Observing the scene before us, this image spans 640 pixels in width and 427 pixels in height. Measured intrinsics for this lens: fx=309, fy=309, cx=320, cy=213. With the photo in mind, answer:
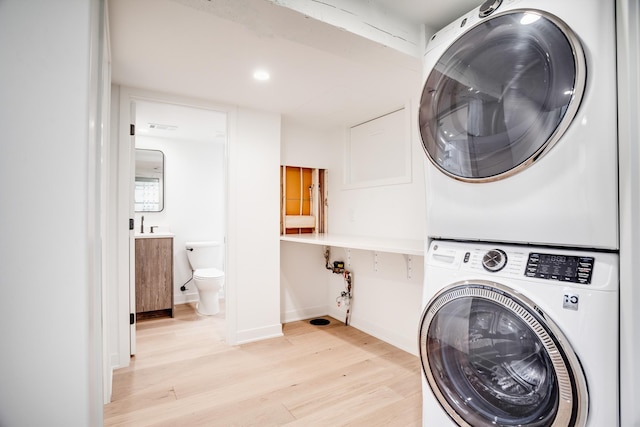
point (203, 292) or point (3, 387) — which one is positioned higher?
point (3, 387)

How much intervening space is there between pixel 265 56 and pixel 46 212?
1524 millimetres

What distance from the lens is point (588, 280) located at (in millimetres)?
846

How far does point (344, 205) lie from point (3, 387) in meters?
2.93

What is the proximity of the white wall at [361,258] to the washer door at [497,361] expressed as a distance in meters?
1.39

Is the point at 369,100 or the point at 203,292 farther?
the point at 203,292

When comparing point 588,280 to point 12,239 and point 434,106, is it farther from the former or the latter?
point 12,239

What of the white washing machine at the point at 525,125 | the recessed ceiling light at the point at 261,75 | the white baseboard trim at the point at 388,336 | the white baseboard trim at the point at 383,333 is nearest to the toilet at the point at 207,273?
the white baseboard trim at the point at 383,333

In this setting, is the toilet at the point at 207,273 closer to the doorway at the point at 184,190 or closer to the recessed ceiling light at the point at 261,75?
the doorway at the point at 184,190

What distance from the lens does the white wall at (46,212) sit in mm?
738

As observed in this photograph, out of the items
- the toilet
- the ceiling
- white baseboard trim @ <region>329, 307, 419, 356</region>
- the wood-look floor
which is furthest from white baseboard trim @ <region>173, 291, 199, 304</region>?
the ceiling

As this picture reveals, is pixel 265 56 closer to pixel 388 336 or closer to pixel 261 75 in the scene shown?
pixel 261 75

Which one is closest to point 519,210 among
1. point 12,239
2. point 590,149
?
point 590,149

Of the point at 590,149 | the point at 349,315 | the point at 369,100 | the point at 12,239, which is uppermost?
the point at 369,100

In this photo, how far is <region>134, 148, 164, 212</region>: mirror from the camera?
3.88 metres
